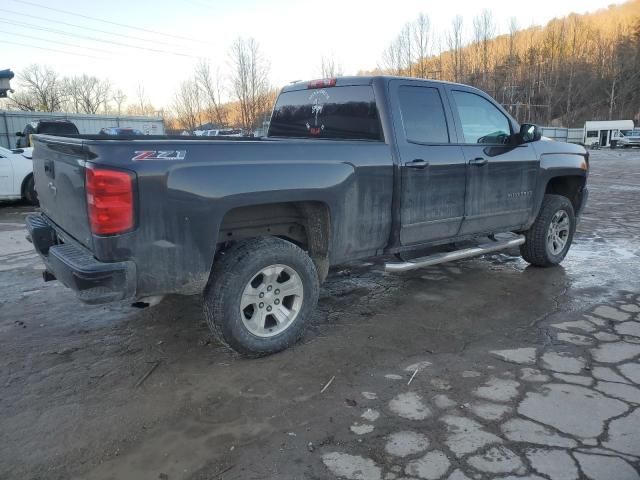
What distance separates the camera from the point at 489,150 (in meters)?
4.95

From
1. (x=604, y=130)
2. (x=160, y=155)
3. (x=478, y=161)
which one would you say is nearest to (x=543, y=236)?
(x=478, y=161)

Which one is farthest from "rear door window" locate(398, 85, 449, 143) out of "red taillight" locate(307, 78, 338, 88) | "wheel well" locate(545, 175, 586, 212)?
"wheel well" locate(545, 175, 586, 212)

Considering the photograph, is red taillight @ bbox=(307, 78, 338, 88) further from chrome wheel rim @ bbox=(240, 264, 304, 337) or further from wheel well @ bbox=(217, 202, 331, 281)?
chrome wheel rim @ bbox=(240, 264, 304, 337)

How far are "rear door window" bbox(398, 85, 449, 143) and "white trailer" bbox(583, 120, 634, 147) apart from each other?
190 ft

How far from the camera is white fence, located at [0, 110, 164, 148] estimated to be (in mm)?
29031

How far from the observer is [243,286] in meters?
3.40

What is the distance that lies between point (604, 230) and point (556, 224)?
2.93 m

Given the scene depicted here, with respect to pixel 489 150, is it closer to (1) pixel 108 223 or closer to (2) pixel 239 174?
(2) pixel 239 174

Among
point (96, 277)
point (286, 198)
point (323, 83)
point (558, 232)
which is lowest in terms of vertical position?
point (558, 232)

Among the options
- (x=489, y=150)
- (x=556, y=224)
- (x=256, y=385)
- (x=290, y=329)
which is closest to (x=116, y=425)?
(x=256, y=385)

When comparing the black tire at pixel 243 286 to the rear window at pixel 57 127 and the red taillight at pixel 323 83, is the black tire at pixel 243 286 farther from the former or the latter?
the rear window at pixel 57 127

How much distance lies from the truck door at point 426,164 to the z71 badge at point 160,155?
187 cm

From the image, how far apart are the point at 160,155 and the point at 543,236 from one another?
4485 millimetres

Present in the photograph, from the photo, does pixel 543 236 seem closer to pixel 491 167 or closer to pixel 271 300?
pixel 491 167
